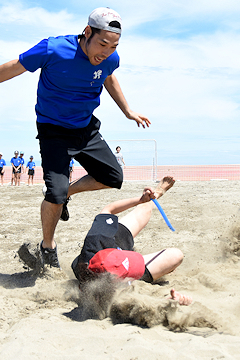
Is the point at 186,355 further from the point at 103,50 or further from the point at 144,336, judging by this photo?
the point at 103,50

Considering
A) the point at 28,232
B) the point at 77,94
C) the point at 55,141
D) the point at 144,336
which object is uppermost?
the point at 77,94

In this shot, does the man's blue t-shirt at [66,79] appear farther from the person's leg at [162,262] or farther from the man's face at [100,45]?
the person's leg at [162,262]

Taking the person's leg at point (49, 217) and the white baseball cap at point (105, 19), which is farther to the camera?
the person's leg at point (49, 217)

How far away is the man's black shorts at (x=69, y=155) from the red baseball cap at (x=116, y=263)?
713mm

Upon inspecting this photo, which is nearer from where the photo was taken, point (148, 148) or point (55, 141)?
point (55, 141)

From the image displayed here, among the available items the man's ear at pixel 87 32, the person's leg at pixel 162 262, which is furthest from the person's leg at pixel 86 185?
the man's ear at pixel 87 32

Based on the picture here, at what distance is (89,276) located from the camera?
7.04 feet

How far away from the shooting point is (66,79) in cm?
257

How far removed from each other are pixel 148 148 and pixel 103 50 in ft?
43.0

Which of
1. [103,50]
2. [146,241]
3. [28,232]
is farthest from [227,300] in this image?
[28,232]

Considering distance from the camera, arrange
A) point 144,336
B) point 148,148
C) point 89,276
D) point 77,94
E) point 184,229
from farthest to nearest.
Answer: point 148,148
point 184,229
point 77,94
point 89,276
point 144,336

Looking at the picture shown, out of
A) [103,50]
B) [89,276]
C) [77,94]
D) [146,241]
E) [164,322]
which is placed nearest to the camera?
[164,322]

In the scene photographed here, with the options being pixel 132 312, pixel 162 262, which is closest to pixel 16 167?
pixel 162 262

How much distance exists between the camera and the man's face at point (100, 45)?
2418mm
